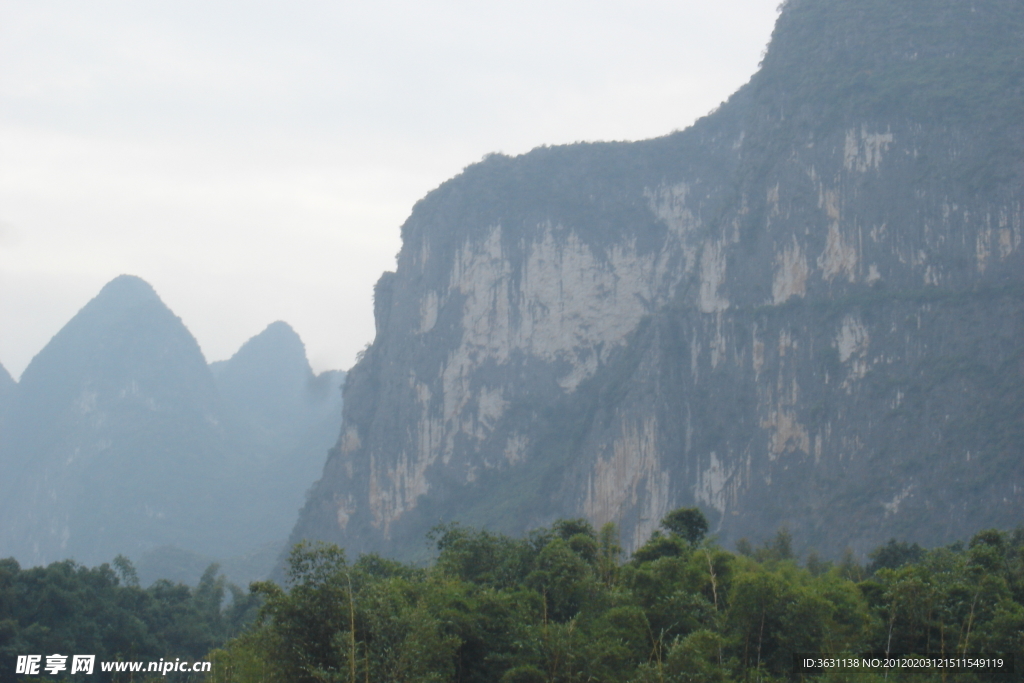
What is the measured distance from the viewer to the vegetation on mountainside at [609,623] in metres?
13.3

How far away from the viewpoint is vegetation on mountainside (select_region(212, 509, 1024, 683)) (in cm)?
1334

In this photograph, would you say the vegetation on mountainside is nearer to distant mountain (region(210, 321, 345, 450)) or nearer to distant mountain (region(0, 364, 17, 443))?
distant mountain (region(0, 364, 17, 443))

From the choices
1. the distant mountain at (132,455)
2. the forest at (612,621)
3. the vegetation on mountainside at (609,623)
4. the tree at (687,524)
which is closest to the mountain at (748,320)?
the tree at (687,524)

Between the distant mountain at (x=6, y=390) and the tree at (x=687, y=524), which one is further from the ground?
Answer: the distant mountain at (x=6, y=390)

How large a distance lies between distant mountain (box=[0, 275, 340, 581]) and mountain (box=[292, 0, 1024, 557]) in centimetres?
3301

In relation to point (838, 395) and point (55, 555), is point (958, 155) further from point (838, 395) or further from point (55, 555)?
point (55, 555)

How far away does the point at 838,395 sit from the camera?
49.9 meters

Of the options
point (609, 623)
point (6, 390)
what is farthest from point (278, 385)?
point (609, 623)

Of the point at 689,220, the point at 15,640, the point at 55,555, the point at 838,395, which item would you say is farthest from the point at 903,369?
the point at 55,555

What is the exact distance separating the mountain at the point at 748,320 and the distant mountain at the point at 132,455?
3301 centimetres

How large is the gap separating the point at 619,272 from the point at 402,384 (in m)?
16.9

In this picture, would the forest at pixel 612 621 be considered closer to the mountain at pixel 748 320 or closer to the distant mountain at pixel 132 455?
the mountain at pixel 748 320

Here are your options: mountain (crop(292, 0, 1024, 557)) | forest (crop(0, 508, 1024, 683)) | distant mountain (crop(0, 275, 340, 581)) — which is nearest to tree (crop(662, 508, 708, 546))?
forest (crop(0, 508, 1024, 683))

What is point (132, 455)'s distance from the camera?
4215 inches
